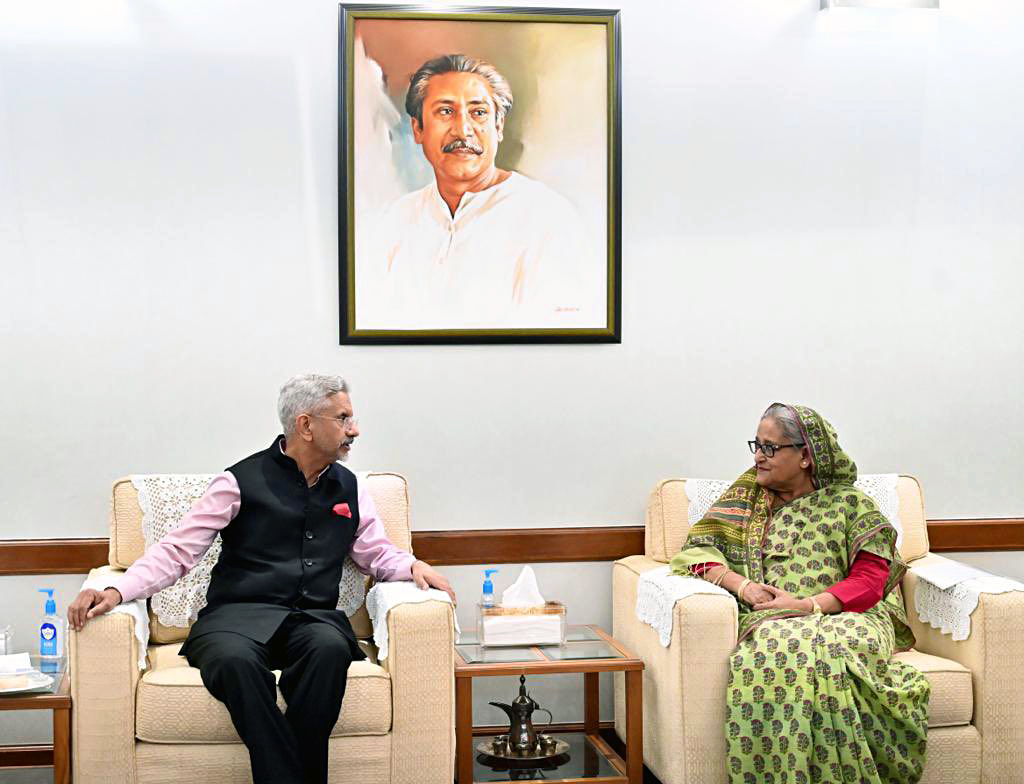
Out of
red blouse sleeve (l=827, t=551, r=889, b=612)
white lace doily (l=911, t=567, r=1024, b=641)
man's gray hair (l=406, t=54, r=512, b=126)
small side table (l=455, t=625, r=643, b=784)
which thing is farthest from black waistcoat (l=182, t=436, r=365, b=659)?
white lace doily (l=911, t=567, r=1024, b=641)

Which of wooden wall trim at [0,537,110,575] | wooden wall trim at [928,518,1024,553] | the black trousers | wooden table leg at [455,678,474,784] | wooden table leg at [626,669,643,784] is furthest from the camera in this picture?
wooden wall trim at [928,518,1024,553]

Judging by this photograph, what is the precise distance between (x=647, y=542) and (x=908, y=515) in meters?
0.85

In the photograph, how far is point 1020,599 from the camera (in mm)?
3541

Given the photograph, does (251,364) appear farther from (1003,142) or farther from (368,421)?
(1003,142)

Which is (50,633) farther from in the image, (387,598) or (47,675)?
(387,598)

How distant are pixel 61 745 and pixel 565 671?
52.8 inches

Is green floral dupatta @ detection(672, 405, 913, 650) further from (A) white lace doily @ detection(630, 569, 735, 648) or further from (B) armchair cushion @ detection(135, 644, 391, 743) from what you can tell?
(B) armchair cushion @ detection(135, 644, 391, 743)

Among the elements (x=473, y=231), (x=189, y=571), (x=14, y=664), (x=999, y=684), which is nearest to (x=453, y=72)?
(x=473, y=231)

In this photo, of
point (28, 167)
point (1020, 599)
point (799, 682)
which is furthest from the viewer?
point (28, 167)

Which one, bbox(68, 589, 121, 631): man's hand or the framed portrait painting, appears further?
the framed portrait painting

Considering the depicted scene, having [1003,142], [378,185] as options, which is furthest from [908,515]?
[378,185]

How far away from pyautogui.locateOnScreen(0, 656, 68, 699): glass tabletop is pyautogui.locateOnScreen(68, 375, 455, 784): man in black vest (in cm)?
22

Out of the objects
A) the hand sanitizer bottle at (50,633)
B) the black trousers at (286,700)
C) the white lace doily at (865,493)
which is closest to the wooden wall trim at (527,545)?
the white lace doily at (865,493)

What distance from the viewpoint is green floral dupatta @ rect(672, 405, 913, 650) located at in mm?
3684
